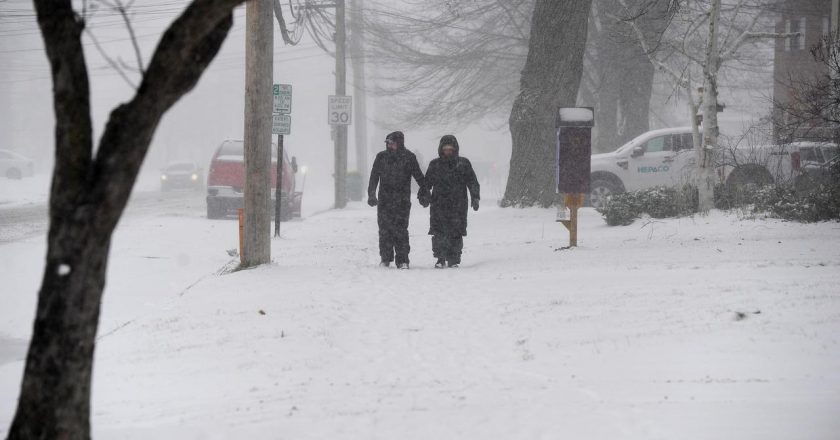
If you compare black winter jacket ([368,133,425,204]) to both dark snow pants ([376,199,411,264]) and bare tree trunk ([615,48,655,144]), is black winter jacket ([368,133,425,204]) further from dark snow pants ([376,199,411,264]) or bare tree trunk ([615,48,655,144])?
bare tree trunk ([615,48,655,144])

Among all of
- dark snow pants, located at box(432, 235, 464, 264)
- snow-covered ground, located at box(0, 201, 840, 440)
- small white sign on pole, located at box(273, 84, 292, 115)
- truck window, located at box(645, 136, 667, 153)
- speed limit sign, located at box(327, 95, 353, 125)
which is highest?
speed limit sign, located at box(327, 95, 353, 125)

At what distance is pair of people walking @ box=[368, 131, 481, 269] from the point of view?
11258mm

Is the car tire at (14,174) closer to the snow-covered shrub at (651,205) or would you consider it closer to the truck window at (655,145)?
the truck window at (655,145)

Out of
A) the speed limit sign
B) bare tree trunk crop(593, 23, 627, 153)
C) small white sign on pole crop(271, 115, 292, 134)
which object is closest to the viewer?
small white sign on pole crop(271, 115, 292, 134)

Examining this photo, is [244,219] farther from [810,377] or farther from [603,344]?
[810,377]

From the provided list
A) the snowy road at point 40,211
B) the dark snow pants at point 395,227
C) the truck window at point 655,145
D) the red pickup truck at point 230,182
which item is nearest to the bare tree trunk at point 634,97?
the truck window at point 655,145

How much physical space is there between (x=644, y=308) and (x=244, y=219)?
5302mm

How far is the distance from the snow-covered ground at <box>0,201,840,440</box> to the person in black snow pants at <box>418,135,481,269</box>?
397 mm

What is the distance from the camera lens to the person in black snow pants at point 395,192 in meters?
11.2

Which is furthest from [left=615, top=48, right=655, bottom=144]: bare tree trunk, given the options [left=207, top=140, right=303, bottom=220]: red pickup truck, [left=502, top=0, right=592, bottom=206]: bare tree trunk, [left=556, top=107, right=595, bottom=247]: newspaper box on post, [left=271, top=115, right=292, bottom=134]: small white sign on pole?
[left=556, top=107, right=595, bottom=247]: newspaper box on post

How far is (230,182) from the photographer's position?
2141cm

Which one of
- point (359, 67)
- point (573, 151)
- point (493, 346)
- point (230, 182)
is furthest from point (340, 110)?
point (493, 346)

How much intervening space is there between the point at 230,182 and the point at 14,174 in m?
28.1

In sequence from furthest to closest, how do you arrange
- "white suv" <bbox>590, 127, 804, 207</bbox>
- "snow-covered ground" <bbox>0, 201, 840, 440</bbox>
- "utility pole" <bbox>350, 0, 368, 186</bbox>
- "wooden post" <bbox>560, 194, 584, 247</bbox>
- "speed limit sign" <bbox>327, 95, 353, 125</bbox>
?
1. "utility pole" <bbox>350, 0, 368, 186</bbox>
2. "speed limit sign" <bbox>327, 95, 353, 125</bbox>
3. "white suv" <bbox>590, 127, 804, 207</bbox>
4. "wooden post" <bbox>560, 194, 584, 247</bbox>
5. "snow-covered ground" <bbox>0, 201, 840, 440</bbox>
